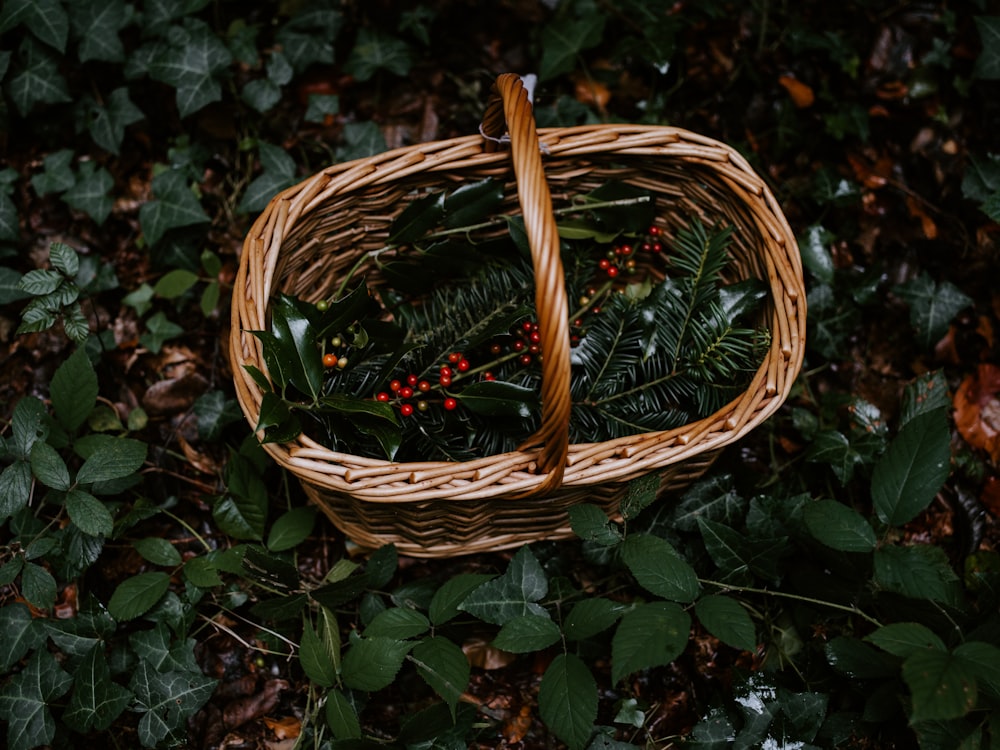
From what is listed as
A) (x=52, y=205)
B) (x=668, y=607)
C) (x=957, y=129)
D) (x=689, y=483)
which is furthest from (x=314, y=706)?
(x=957, y=129)

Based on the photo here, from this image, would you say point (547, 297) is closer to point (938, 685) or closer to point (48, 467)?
point (938, 685)

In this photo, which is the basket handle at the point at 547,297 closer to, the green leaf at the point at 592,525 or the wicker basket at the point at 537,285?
the wicker basket at the point at 537,285

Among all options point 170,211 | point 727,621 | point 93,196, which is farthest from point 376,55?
point 727,621

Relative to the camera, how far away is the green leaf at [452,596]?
44.0 inches

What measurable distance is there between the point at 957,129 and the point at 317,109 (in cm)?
153

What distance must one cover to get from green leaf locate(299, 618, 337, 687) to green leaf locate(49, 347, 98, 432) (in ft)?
1.82

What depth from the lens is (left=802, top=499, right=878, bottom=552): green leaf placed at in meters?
1.07

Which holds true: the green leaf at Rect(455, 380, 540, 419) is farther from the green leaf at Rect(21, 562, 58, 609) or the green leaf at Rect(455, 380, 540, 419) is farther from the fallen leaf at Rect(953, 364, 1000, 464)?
the fallen leaf at Rect(953, 364, 1000, 464)

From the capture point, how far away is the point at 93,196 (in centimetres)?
154

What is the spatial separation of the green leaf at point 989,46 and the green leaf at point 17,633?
2.23 metres

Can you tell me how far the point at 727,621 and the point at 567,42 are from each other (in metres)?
1.32

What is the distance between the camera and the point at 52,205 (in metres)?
1.60

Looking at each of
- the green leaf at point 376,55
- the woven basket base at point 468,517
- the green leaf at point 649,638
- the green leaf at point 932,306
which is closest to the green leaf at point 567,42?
the green leaf at point 376,55

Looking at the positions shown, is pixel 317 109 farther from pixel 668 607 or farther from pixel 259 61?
pixel 668 607
